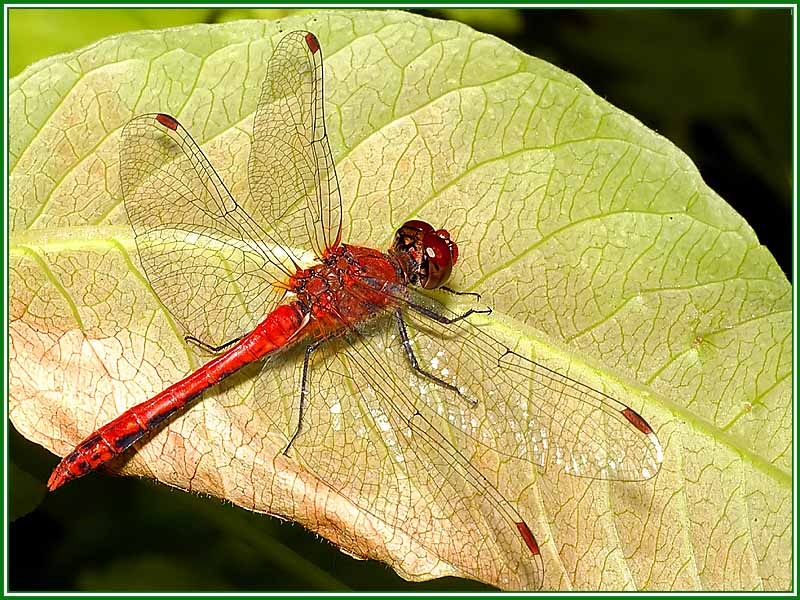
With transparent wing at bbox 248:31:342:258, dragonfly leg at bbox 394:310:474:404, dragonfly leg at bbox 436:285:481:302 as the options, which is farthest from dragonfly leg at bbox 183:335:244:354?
dragonfly leg at bbox 436:285:481:302

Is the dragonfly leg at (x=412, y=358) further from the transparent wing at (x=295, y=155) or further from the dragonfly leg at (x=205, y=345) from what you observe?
the dragonfly leg at (x=205, y=345)

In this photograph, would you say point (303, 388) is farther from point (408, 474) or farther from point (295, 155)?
point (295, 155)

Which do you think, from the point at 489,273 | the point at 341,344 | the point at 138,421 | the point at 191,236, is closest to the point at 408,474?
the point at 341,344

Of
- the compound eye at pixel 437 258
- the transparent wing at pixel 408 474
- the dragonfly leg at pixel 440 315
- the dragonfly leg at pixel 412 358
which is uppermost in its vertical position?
the compound eye at pixel 437 258

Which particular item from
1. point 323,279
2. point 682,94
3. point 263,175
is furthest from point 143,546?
point 682,94

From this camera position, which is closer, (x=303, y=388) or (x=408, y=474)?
(x=408, y=474)

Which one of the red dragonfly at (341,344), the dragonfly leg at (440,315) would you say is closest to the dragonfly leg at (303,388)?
the red dragonfly at (341,344)
